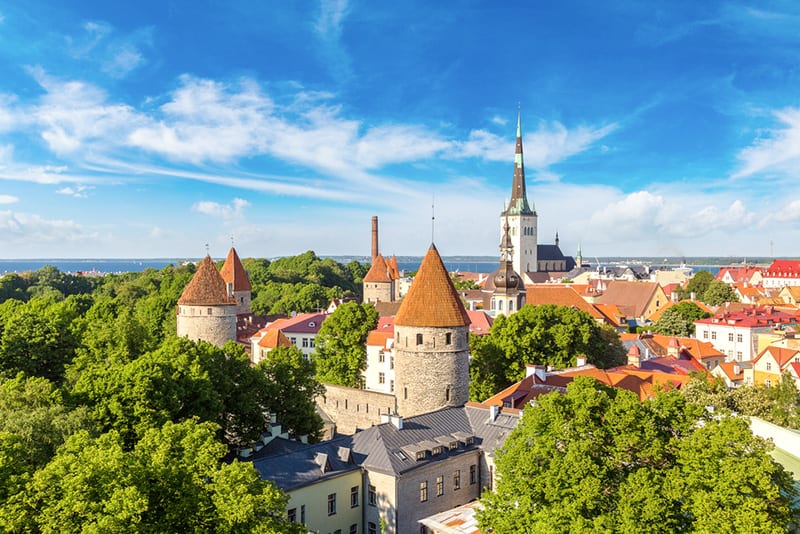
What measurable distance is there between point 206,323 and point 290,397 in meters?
16.0

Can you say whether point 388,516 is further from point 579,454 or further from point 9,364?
point 9,364

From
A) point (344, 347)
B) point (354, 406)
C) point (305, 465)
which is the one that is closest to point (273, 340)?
point (344, 347)

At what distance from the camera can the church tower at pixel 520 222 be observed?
376 ft

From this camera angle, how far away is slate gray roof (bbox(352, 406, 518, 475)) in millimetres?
24953

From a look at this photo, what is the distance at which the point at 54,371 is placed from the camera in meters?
41.8

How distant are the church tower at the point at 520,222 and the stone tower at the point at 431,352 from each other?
81.9 metres

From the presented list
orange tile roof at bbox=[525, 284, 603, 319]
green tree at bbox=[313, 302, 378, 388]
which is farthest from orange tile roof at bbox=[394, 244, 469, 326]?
orange tile roof at bbox=[525, 284, 603, 319]

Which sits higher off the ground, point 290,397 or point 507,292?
point 507,292

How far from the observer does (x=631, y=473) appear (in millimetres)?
16969

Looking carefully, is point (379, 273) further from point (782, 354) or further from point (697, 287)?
point (697, 287)

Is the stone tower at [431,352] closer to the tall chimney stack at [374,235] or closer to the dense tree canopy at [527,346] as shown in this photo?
the dense tree canopy at [527,346]

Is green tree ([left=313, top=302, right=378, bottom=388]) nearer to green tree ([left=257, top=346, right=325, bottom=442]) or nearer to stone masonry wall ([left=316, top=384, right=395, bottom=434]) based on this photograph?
stone masonry wall ([left=316, top=384, right=395, bottom=434])

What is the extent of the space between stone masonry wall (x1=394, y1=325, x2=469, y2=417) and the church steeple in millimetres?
85662

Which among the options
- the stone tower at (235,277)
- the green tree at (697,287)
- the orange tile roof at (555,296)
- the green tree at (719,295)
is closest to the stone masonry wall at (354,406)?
the stone tower at (235,277)
